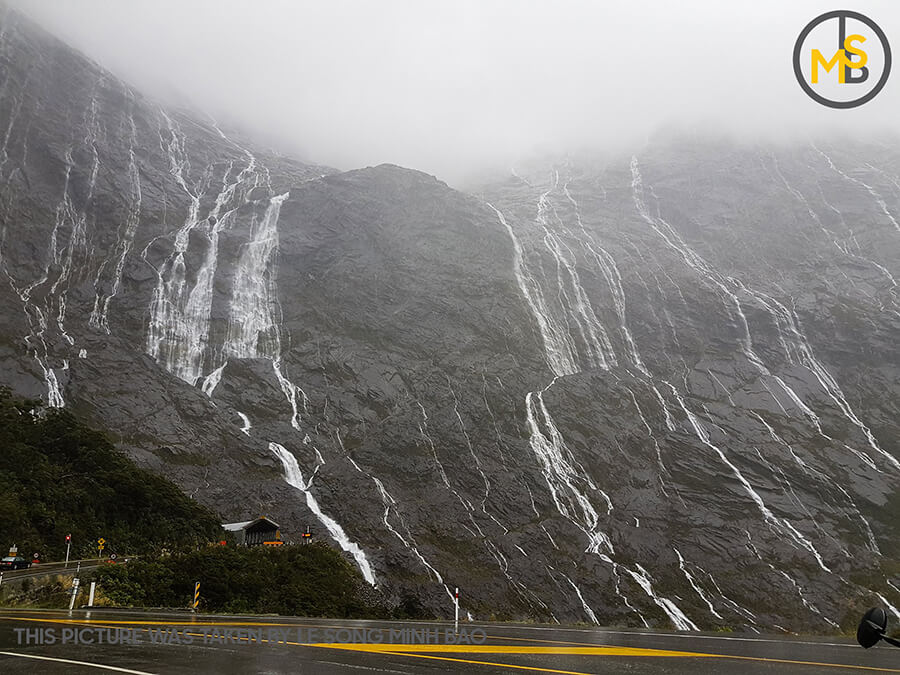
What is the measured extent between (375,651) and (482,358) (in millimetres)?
50096

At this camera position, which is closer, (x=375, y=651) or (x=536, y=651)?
(x=375, y=651)

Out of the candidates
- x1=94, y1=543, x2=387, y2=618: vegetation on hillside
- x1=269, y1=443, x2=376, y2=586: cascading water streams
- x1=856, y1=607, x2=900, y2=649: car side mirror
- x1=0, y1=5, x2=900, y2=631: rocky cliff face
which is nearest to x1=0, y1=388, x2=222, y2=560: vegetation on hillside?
x1=0, y1=5, x2=900, y2=631: rocky cliff face

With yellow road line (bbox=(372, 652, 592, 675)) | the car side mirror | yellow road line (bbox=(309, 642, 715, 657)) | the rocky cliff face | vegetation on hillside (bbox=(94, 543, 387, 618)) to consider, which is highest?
the rocky cliff face

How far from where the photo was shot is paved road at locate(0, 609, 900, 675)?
705cm

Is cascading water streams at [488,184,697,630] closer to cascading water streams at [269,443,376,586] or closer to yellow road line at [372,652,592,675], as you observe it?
cascading water streams at [269,443,376,586]

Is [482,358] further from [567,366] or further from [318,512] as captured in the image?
[318,512]

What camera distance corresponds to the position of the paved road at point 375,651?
23.1ft

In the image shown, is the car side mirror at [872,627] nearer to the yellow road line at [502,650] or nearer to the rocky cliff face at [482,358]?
the yellow road line at [502,650]

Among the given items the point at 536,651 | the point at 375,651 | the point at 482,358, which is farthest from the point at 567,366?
the point at 375,651

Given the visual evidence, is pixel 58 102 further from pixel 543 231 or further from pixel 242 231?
pixel 543 231

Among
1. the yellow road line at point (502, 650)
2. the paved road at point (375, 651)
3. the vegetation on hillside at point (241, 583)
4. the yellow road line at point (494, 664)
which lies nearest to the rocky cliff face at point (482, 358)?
the vegetation on hillside at point (241, 583)

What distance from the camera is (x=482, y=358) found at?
58344mm

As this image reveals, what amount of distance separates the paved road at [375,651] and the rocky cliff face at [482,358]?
24480 mm

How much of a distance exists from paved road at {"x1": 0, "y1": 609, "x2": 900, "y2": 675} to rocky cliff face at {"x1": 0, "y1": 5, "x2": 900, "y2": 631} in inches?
964
